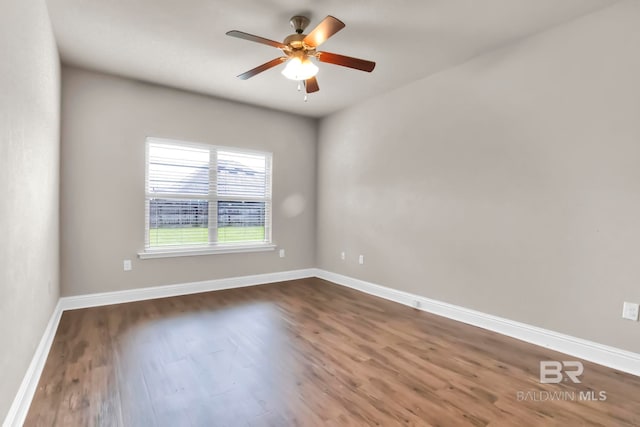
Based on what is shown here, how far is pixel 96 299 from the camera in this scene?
3.56 m

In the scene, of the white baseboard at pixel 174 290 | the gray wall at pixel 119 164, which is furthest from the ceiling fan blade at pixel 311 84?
the white baseboard at pixel 174 290

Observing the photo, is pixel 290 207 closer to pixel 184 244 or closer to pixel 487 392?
pixel 184 244

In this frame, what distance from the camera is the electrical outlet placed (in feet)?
7.31

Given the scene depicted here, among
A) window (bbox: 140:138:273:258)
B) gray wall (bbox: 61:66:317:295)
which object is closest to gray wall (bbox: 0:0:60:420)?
gray wall (bbox: 61:66:317:295)

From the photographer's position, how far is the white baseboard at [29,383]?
1.56 meters

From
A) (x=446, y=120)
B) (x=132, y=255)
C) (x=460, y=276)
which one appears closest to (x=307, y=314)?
(x=460, y=276)

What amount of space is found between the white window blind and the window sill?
65 mm

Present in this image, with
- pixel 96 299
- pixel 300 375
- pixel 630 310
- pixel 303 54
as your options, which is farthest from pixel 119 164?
pixel 630 310

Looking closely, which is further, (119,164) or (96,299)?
(119,164)

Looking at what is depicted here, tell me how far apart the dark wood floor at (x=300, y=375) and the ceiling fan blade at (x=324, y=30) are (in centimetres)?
233

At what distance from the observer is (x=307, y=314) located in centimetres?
341

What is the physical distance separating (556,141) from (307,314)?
9.24 ft

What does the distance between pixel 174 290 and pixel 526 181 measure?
13.5 feet

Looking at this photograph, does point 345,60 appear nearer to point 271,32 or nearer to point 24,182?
point 271,32
